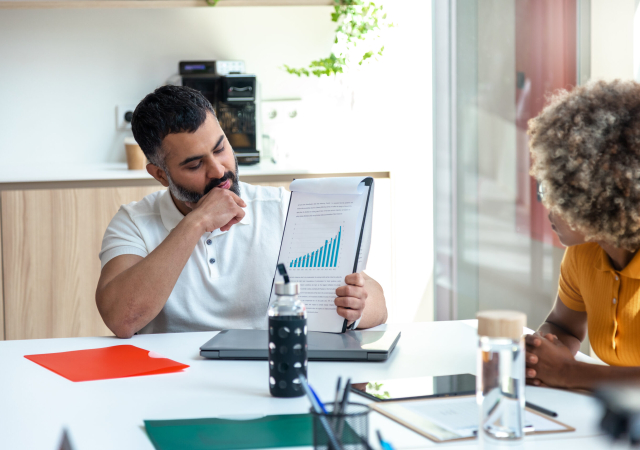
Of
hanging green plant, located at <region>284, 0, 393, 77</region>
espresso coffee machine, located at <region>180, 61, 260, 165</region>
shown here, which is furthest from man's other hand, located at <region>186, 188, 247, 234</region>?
hanging green plant, located at <region>284, 0, 393, 77</region>

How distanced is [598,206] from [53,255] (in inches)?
83.6

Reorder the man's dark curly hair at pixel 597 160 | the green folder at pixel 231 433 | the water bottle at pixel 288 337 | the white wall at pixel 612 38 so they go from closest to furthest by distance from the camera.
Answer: the green folder at pixel 231 433 < the water bottle at pixel 288 337 < the man's dark curly hair at pixel 597 160 < the white wall at pixel 612 38

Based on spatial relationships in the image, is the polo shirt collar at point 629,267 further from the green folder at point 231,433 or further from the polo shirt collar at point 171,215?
the polo shirt collar at point 171,215

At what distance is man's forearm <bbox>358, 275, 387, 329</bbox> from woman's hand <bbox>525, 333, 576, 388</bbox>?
40cm

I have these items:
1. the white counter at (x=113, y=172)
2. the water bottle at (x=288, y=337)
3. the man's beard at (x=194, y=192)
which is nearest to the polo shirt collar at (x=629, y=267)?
the water bottle at (x=288, y=337)

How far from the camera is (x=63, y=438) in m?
0.79

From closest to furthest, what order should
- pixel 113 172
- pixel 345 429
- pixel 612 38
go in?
1. pixel 345 429
2. pixel 612 38
3. pixel 113 172

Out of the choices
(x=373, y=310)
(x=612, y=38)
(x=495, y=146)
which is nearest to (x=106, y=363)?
(x=373, y=310)

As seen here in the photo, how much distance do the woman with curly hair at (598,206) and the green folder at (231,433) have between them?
377 mm

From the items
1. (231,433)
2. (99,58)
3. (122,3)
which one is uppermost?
(122,3)

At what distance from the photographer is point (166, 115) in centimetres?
152

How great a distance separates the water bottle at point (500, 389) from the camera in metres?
0.64

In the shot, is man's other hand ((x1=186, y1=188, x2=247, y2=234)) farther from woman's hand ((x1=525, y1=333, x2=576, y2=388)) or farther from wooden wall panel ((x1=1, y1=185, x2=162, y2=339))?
wooden wall panel ((x1=1, y1=185, x2=162, y2=339))

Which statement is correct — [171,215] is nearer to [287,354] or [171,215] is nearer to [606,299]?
[287,354]
